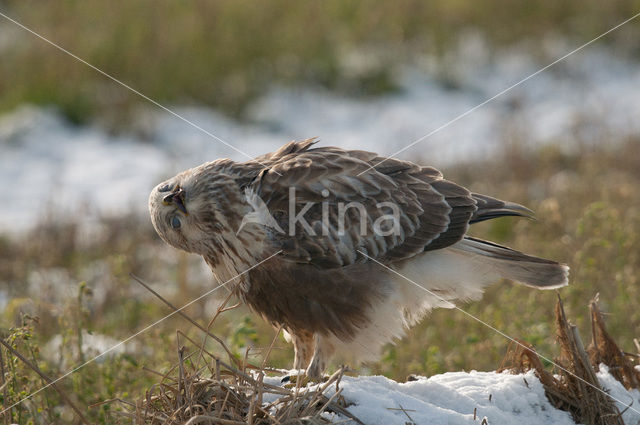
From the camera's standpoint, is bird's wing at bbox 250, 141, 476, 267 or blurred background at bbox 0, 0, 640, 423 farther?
blurred background at bbox 0, 0, 640, 423

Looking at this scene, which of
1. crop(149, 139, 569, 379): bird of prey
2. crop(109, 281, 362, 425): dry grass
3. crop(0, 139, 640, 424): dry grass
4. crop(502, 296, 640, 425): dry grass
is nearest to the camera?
crop(109, 281, 362, 425): dry grass

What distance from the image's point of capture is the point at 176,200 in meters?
3.99

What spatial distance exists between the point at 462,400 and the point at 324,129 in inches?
316

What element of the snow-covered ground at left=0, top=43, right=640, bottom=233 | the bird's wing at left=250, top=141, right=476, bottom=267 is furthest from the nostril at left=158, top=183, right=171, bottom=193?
the snow-covered ground at left=0, top=43, right=640, bottom=233

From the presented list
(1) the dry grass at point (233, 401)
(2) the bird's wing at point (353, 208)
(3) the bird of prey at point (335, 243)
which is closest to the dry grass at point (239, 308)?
(1) the dry grass at point (233, 401)

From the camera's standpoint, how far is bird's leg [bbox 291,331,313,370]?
4.05 m

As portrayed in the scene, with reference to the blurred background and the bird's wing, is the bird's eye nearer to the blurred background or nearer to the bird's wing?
the bird's wing

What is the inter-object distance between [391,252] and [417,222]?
23 centimetres

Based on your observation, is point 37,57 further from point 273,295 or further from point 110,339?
point 273,295

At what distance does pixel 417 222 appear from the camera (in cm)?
411

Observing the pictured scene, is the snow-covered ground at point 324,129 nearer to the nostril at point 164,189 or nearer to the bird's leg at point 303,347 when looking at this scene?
the nostril at point 164,189

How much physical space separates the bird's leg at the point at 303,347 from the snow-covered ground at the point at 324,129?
4298 mm

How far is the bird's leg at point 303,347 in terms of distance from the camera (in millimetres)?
4055

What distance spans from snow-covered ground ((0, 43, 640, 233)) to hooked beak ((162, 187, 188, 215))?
13.5 ft
